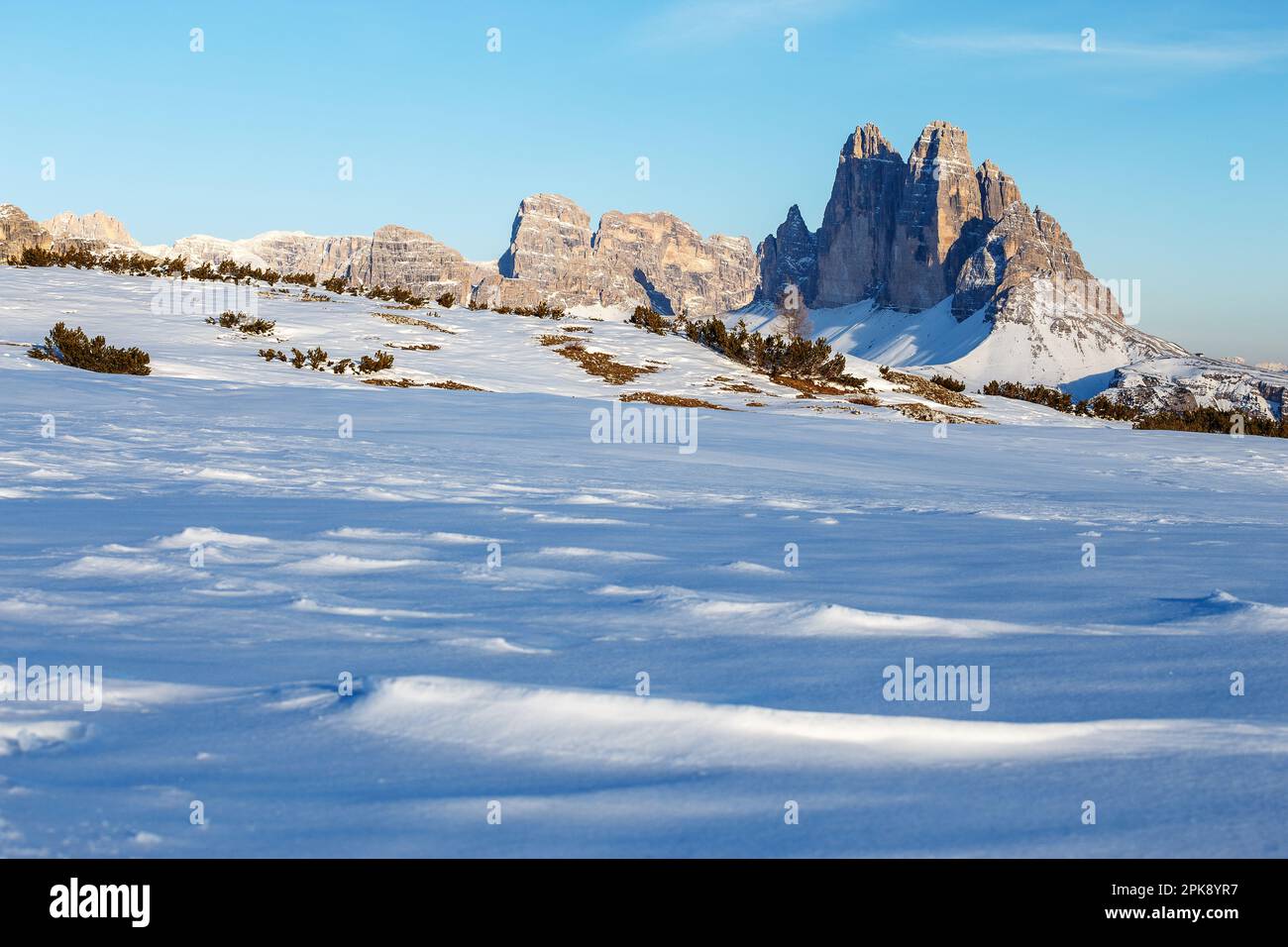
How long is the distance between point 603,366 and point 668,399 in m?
3.50

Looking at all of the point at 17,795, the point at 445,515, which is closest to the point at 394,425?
the point at 445,515

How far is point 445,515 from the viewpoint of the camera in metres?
6.46

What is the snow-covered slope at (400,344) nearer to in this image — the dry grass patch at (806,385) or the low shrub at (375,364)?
the low shrub at (375,364)

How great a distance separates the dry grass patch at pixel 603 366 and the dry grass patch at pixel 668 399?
1.46m

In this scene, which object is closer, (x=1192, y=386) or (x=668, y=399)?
(x=668, y=399)

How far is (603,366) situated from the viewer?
21.9 m

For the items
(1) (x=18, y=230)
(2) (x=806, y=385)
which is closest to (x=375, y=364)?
(2) (x=806, y=385)

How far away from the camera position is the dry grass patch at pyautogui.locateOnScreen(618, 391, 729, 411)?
61.1 ft

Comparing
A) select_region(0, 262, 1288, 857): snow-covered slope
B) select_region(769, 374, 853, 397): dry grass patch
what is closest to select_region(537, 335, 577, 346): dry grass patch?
select_region(769, 374, 853, 397): dry grass patch

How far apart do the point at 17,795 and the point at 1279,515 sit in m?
8.64

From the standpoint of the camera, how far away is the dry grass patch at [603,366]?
2105 centimetres

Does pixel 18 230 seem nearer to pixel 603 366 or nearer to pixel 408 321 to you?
pixel 408 321

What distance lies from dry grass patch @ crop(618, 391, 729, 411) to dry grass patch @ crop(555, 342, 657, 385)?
4.80ft

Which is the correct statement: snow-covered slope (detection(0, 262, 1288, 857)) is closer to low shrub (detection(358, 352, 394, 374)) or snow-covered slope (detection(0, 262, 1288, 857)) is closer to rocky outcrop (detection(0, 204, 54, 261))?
low shrub (detection(358, 352, 394, 374))
